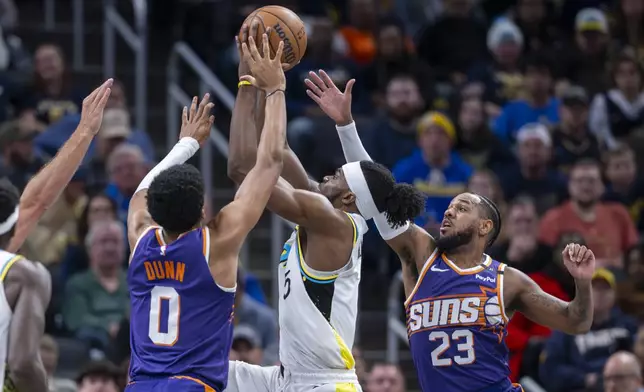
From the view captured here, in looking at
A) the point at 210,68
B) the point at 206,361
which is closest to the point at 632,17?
the point at 210,68

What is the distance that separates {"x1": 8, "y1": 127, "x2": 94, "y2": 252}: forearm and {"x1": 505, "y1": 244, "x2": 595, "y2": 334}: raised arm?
2.60 m

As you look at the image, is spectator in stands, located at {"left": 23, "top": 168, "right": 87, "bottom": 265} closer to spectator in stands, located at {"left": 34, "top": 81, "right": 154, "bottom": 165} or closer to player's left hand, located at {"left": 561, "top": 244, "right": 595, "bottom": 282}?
spectator in stands, located at {"left": 34, "top": 81, "right": 154, "bottom": 165}

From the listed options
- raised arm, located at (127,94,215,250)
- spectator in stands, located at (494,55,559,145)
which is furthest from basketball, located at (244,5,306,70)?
spectator in stands, located at (494,55,559,145)

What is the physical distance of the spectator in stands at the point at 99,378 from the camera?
10.3 metres

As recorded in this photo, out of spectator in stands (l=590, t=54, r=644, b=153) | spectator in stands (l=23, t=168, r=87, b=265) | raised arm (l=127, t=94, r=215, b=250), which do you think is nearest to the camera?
raised arm (l=127, t=94, r=215, b=250)

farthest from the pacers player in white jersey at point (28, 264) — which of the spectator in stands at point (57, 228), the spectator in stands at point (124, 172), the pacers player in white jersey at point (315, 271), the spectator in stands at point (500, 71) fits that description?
the spectator in stands at point (500, 71)

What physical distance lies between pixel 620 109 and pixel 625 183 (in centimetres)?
137

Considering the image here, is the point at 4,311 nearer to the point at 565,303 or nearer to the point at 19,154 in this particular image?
the point at 565,303

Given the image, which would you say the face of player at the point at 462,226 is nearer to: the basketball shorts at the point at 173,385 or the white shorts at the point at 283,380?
the white shorts at the point at 283,380

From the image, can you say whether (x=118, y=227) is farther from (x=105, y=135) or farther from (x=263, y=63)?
(x=263, y=63)

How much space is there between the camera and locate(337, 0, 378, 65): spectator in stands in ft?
51.5

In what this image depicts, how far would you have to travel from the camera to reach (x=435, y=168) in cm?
1351

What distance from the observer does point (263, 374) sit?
8445 mm

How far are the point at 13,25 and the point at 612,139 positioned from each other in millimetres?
6554
